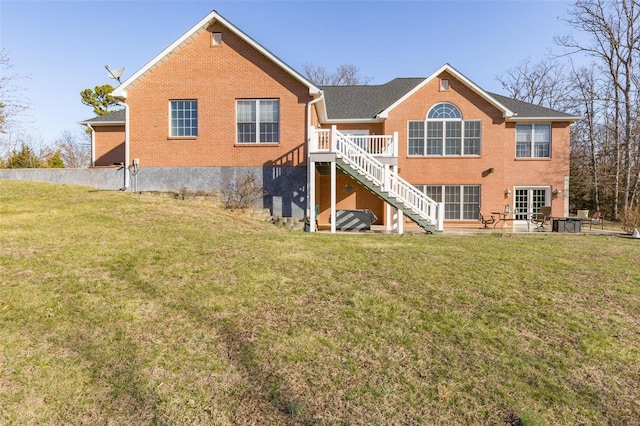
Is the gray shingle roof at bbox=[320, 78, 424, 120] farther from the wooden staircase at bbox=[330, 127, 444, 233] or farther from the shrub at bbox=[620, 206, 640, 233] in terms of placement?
the shrub at bbox=[620, 206, 640, 233]

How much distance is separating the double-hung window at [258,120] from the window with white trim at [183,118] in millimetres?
1974

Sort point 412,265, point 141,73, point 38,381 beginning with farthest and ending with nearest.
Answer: point 141,73 → point 412,265 → point 38,381

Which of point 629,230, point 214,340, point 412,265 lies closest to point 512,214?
point 629,230

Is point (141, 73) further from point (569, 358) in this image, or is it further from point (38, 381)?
point (569, 358)

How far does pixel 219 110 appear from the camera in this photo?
600 inches

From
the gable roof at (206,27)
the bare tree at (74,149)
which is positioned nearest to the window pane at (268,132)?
the gable roof at (206,27)

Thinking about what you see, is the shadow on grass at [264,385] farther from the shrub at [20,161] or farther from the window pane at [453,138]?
the shrub at [20,161]

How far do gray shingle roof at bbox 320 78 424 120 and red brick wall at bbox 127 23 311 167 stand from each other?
14.6 ft

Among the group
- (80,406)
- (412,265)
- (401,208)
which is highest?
(401,208)

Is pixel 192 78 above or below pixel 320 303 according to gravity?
above

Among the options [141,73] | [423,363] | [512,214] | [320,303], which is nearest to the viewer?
[423,363]

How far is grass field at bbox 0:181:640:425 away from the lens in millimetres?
3232

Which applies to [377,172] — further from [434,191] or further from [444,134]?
[444,134]

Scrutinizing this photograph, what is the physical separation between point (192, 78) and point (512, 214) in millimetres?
16886
